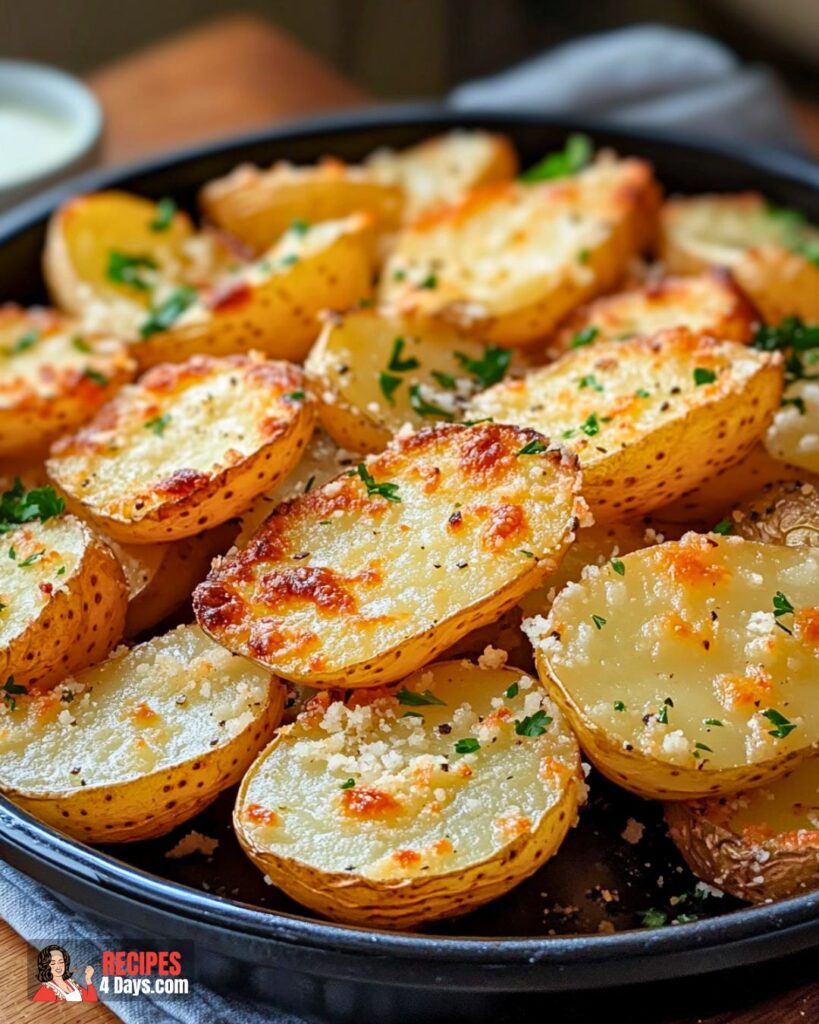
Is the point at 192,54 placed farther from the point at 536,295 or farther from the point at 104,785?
the point at 104,785

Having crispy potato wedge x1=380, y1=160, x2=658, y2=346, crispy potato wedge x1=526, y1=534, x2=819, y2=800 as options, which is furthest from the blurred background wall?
crispy potato wedge x1=526, y1=534, x2=819, y2=800

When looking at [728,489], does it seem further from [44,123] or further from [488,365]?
[44,123]

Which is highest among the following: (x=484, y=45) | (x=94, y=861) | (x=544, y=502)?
(x=544, y=502)

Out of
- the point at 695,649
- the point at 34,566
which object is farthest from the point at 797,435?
the point at 34,566

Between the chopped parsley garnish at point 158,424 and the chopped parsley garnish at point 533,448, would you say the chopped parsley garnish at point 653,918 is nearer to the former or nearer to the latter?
the chopped parsley garnish at point 533,448

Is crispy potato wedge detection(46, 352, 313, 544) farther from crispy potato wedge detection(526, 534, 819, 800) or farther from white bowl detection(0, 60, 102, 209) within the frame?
white bowl detection(0, 60, 102, 209)

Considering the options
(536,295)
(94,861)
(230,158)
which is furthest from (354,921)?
(230,158)
